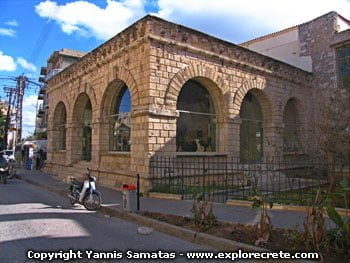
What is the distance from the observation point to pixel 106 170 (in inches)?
500

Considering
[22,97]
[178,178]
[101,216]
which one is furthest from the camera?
[22,97]

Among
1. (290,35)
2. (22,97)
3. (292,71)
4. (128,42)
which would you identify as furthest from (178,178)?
(22,97)

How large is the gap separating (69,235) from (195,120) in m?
7.63

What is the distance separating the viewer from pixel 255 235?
17.1 feet

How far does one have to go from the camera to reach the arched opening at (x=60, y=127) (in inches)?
755

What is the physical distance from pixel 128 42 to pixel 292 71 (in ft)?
30.4

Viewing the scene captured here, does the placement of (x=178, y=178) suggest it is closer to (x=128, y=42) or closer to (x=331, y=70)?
(x=128, y=42)

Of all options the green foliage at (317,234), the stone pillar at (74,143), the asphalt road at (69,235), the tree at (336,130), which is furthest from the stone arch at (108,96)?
the green foliage at (317,234)

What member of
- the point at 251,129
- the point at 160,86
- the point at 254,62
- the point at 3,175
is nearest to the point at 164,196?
the point at 160,86

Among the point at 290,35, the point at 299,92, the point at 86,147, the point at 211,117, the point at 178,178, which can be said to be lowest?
the point at 178,178

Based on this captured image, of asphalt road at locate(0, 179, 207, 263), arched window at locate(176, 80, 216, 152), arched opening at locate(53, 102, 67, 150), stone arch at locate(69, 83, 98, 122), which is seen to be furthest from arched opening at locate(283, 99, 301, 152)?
arched opening at locate(53, 102, 67, 150)

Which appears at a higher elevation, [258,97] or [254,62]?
[254,62]

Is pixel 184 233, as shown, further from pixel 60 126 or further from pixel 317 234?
pixel 60 126

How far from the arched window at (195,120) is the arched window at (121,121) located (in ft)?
6.96
